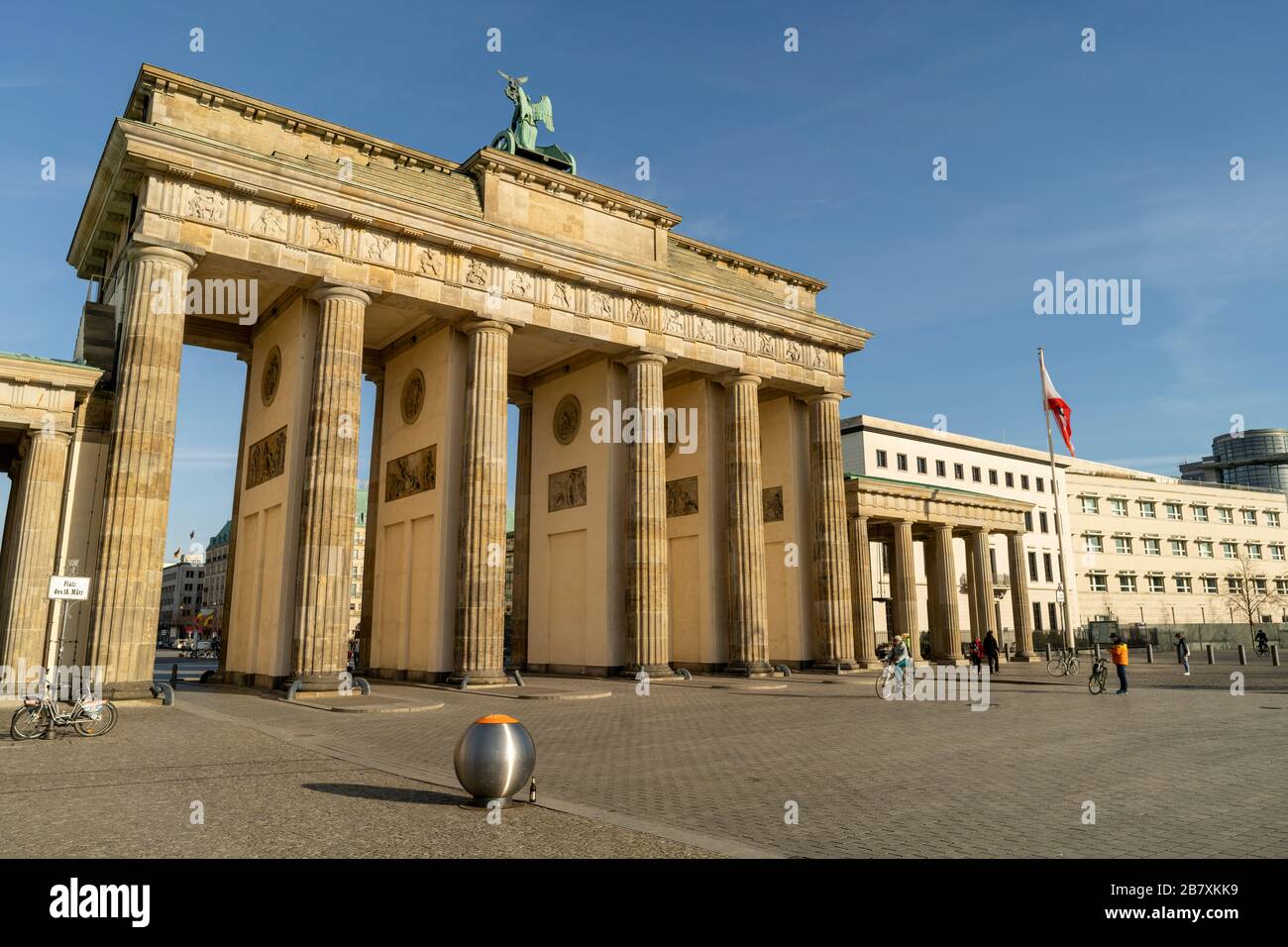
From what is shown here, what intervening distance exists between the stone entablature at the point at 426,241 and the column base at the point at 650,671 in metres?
12.4

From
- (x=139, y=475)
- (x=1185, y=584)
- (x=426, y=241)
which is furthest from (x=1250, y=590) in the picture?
(x=139, y=475)

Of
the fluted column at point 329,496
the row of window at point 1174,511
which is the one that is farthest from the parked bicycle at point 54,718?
the row of window at point 1174,511

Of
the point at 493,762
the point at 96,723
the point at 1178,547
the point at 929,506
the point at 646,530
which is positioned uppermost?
the point at 1178,547

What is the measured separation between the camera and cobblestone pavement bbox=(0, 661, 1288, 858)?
7.18 meters

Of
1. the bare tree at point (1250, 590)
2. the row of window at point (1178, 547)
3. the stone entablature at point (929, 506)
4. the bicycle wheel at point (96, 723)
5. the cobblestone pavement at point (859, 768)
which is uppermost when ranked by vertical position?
the row of window at point (1178, 547)

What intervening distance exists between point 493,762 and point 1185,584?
9885 cm

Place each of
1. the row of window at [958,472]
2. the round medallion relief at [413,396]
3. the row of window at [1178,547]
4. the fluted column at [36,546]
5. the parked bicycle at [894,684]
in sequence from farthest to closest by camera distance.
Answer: the row of window at [1178,547]
the row of window at [958,472]
the round medallion relief at [413,396]
the parked bicycle at [894,684]
the fluted column at [36,546]

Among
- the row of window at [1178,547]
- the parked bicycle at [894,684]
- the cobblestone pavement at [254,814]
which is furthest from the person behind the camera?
the row of window at [1178,547]


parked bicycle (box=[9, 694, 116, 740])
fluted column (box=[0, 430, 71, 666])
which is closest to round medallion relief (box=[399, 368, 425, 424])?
fluted column (box=[0, 430, 71, 666])

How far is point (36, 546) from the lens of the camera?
74.6 ft

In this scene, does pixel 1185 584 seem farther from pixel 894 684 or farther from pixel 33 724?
pixel 33 724

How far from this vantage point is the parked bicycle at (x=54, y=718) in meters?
13.7

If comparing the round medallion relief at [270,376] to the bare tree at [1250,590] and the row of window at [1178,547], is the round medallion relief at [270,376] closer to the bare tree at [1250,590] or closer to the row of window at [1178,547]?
the row of window at [1178,547]

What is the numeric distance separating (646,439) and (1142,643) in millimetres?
55841
